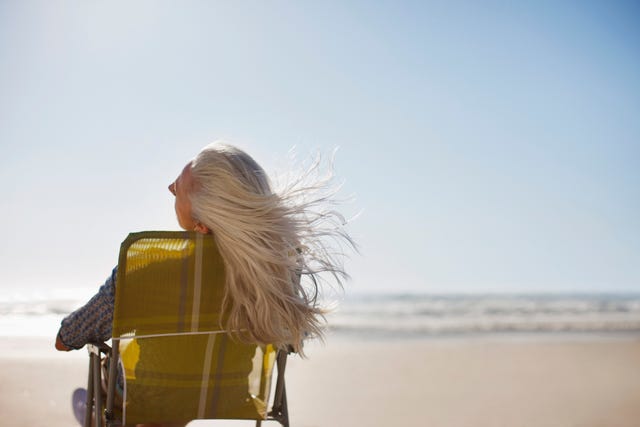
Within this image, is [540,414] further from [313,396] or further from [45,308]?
[45,308]

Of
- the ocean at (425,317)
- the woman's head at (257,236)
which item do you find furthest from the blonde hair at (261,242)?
the ocean at (425,317)

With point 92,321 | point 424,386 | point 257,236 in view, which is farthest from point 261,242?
point 424,386

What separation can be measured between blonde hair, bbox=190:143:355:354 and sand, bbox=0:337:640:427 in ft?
8.02

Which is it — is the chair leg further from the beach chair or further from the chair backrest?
the chair backrest

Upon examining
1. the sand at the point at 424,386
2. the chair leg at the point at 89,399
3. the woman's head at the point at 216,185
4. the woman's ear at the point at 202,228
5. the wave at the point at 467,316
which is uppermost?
the woman's head at the point at 216,185

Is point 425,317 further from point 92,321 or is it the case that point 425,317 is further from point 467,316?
point 92,321

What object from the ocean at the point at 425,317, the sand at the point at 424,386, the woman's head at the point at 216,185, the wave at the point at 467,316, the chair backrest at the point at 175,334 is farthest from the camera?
the wave at the point at 467,316

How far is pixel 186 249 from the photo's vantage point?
2025 millimetres

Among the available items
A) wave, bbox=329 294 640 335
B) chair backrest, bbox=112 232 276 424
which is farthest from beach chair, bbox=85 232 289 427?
A: wave, bbox=329 294 640 335

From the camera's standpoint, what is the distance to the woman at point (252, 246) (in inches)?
82.1

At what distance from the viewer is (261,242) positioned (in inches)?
84.0

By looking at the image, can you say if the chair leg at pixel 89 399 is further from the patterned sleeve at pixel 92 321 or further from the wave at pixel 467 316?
the wave at pixel 467 316

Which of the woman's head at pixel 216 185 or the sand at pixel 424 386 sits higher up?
the woman's head at pixel 216 185

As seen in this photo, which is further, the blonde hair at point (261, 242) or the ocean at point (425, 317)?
the ocean at point (425, 317)
